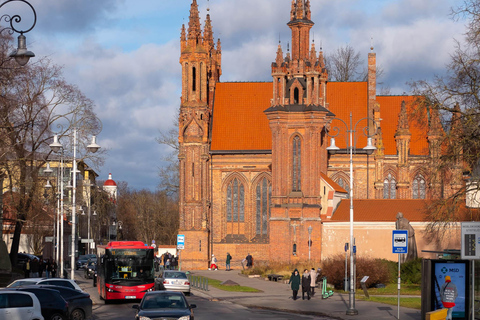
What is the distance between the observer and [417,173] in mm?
69688

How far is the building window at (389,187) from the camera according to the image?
231 feet

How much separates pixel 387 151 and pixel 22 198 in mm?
36739

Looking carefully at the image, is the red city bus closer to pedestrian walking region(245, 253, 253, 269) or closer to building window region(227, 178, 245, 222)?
pedestrian walking region(245, 253, 253, 269)

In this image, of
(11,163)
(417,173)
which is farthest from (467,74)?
(417,173)

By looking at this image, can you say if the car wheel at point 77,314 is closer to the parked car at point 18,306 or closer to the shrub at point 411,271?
the parked car at point 18,306

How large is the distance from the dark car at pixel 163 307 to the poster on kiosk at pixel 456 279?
7.80m

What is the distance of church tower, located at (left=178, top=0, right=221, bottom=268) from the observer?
67.6 metres

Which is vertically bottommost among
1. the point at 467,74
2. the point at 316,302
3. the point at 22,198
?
the point at 316,302

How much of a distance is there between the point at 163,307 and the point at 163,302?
0.25m

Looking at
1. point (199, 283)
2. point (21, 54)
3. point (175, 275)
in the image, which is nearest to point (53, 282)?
point (175, 275)

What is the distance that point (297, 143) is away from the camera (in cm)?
6119

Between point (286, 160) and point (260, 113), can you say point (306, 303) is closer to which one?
point (286, 160)

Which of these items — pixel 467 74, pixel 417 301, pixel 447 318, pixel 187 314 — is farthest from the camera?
pixel 417 301

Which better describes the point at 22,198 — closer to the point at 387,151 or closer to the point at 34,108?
the point at 34,108
